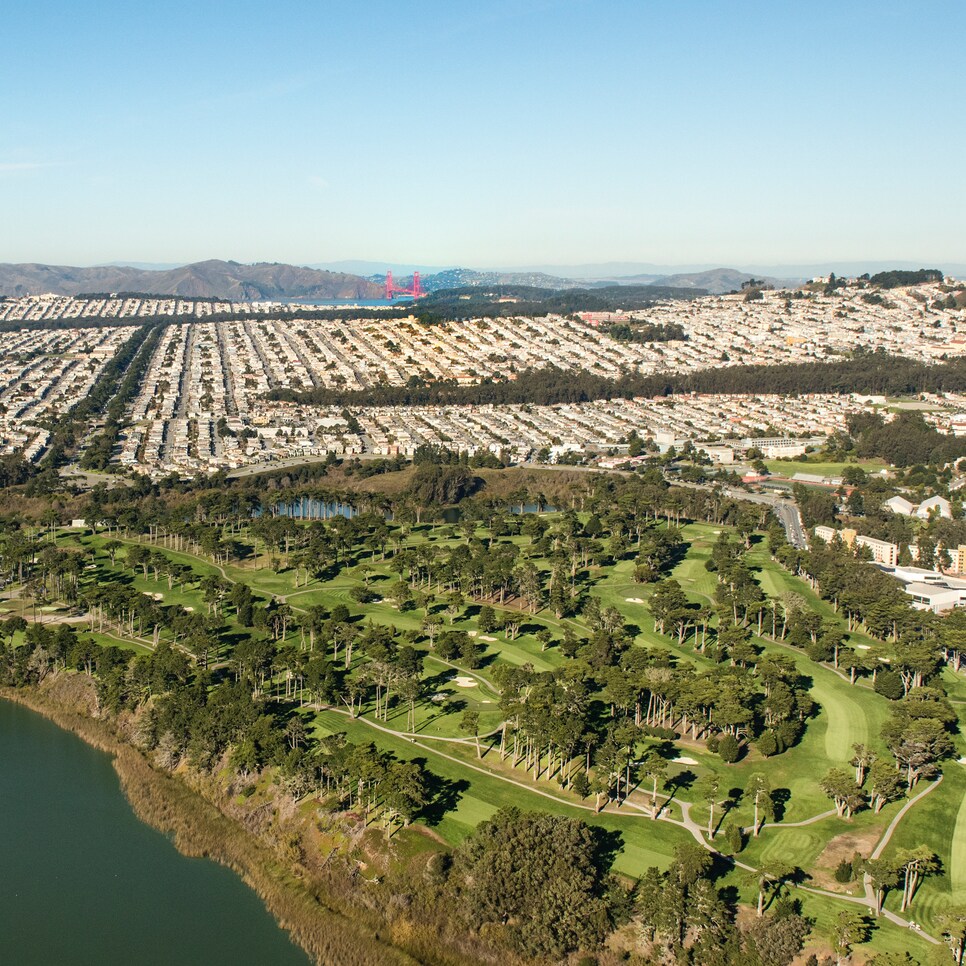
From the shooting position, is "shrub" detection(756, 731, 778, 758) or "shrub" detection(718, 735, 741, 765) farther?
"shrub" detection(756, 731, 778, 758)

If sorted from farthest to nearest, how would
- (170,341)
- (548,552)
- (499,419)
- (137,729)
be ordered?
1. (170,341)
2. (499,419)
3. (548,552)
4. (137,729)

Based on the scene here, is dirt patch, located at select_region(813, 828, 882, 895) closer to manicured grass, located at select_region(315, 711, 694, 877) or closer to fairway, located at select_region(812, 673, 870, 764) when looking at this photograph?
manicured grass, located at select_region(315, 711, 694, 877)

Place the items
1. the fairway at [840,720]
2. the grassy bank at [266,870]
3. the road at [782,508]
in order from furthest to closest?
the road at [782,508]
the fairway at [840,720]
the grassy bank at [266,870]

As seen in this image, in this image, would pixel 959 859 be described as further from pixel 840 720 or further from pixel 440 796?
pixel 440 796

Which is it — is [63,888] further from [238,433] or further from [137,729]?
[238,433]

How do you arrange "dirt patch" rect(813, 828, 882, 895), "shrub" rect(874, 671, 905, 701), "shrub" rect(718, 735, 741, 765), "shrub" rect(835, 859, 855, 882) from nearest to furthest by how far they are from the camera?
1. "dirt patch" rect(813, 828, 882, 895)
2. "shrub" rect(835, 859, 855, 882)
3. "shrub" rect(718, 735, 741, 765)
4. "shrub" rect(874, 671, 905, 701)

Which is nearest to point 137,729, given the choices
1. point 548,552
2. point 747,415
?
point 548,552

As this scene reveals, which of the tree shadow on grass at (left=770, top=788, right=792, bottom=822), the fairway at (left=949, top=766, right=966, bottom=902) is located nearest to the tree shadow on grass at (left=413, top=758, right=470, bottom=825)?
the tree shadow on grass at (left=770, top=788, right=792, bottom=822)

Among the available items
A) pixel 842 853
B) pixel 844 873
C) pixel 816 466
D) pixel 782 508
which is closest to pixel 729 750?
pixel 842 853

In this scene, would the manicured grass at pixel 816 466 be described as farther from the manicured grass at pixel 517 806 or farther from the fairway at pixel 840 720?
the manicured grass at pixel 517 806

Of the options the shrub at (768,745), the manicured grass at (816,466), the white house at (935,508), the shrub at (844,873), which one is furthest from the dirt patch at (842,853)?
the manicured grass at (816,466)

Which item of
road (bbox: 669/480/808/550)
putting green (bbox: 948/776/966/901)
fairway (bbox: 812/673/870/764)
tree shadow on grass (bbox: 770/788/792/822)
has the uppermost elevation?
tree shadow on grass (bbox: 770/788/792/822)
